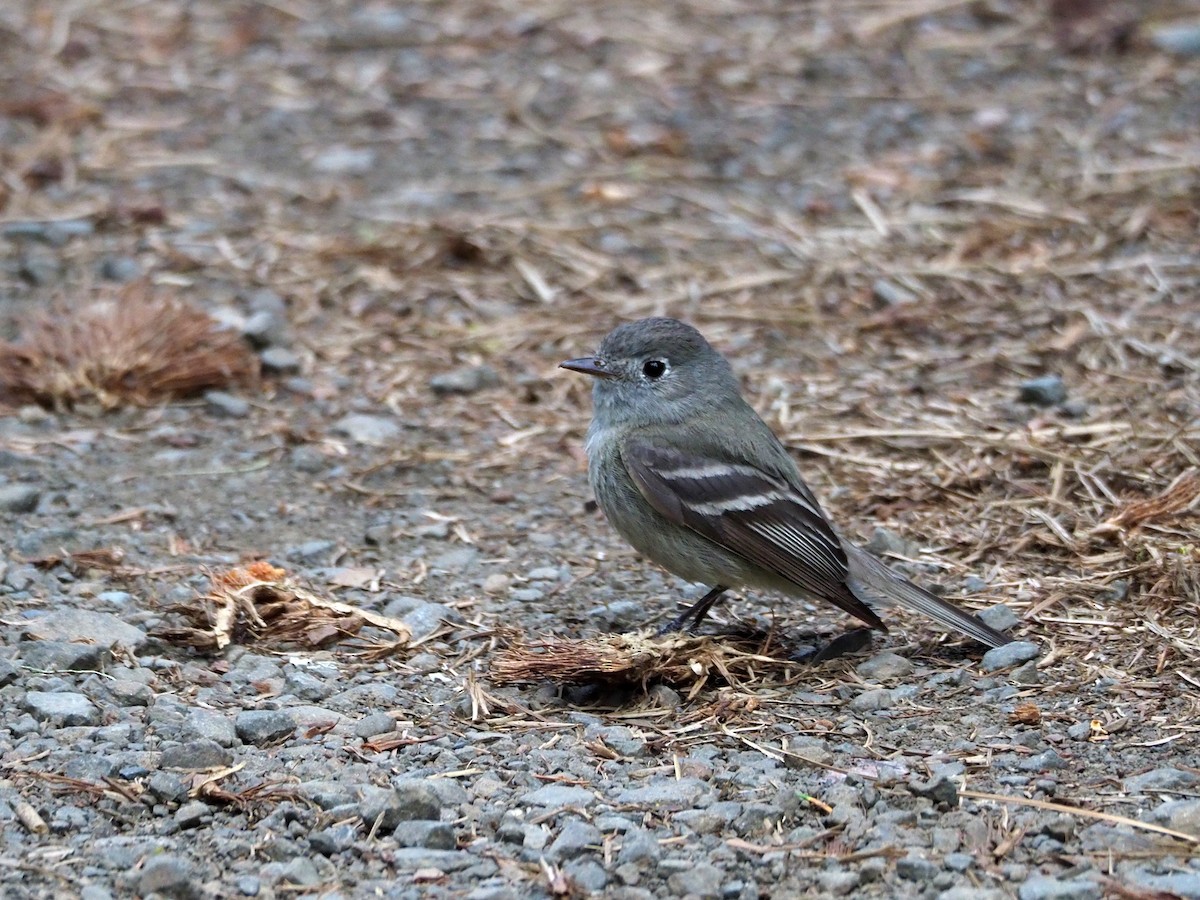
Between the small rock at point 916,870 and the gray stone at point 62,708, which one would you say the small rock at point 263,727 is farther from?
the small rock at point 916,870

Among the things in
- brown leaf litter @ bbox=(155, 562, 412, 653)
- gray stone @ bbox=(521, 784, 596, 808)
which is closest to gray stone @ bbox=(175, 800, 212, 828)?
gray stone @ bbox=(521, 784, 596, 808)

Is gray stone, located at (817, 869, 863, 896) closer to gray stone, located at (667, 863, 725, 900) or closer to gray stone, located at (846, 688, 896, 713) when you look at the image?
gray stone, located at (667, 863, 725, 900)

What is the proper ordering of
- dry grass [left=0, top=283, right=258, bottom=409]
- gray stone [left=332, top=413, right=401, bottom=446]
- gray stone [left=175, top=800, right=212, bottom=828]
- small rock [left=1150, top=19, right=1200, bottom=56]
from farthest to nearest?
small rock [left=1150, top=19, right=1200, bottom=56]
dry grass [left=0, top=283, right=258, bottom=409]
gray stone [left=332, top=413, right=401, bottom=446]
gray stone [left=175, top=800, right=212, bottom=828]

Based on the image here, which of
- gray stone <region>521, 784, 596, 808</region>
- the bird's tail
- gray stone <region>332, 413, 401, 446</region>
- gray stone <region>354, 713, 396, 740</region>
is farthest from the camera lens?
gray stone <region>332, 413, 401, 446</region>

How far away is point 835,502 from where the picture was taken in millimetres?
6621

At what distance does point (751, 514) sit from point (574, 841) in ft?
6.46

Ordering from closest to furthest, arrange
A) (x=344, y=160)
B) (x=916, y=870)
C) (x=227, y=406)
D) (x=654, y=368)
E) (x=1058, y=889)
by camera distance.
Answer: (x=1058, y=889)
(x=916, y=870)
(x=654, y=368)
(x=227, y=406)
(x=344, y=160)

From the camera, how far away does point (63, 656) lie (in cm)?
480

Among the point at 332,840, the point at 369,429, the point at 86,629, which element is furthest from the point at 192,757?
the point at 369,429

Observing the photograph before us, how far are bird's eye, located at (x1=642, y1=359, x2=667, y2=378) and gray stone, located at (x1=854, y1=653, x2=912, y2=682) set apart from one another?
1.45 m

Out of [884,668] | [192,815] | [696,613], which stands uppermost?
[192,815]

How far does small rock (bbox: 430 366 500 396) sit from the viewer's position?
25.1 feet

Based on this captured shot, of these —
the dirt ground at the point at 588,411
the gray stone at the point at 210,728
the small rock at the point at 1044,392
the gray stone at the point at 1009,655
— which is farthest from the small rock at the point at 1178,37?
the gray stone at the point at 210,728

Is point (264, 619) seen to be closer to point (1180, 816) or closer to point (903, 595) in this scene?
point (903, 595)
